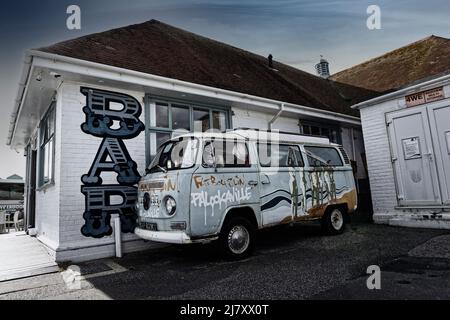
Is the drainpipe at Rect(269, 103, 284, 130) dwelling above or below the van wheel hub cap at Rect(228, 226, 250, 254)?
above

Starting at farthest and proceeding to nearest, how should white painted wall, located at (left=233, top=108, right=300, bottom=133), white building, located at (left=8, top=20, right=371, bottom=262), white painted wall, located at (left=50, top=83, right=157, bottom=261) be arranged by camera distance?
white painted wall, located at (left=233, top=108, right=300, bottom=133) → white building, located at (left=8, top=20, right=371, bottom=262) → white painted wall, located at (left=50, top=83, right=157, bottom=261)

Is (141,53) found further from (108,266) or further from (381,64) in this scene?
(381,64)

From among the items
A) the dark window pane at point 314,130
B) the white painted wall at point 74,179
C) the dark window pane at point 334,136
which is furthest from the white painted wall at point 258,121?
the white painted wall at point 74,179

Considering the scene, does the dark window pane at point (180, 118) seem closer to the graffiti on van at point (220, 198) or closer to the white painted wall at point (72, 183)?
the white painted wall at point (72, 183)

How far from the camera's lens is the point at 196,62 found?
9617 mm

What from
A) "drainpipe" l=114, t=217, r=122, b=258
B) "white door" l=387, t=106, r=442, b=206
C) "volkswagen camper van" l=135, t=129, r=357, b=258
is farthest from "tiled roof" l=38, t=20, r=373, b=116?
"drainpipe" l=114, t=217, r=122, b=258

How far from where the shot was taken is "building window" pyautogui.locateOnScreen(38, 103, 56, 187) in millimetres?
7262

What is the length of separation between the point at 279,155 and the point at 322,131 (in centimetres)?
611

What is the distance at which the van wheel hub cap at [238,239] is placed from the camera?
5.23 meters

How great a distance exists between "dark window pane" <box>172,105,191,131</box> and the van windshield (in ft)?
6.38

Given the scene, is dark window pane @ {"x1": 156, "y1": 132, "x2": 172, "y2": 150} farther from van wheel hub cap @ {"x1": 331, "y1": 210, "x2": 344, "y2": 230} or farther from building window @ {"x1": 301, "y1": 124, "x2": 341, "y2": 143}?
building window @ {"x1": 301, "y1": 124, "x2": 341, "y2": 143}

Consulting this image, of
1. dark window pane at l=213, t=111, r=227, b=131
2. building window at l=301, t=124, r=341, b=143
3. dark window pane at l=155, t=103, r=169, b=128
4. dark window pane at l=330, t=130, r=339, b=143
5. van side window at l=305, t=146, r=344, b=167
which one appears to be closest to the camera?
van side window at l=305, t=146, r=344, b=167

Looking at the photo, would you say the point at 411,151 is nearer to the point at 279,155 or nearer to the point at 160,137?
the point at 279,155

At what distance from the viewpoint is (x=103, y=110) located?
666 cm
